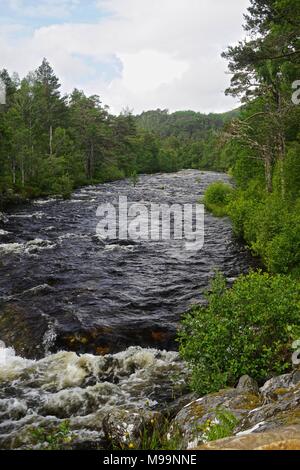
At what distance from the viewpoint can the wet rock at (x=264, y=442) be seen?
161 inches

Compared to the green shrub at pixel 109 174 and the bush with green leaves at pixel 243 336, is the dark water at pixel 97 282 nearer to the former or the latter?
the bush with green leaves at pixel 243 336

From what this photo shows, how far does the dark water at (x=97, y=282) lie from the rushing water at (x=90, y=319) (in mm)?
49

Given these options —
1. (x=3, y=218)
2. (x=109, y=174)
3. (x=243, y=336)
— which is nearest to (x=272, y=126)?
(x=243, y=336)

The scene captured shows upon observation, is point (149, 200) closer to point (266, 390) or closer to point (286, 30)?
point (286, 30)

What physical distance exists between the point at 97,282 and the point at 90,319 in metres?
4.42

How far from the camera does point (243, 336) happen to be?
9188 millimetres

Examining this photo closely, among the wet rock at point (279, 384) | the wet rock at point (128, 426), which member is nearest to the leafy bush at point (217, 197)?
the wet rock at point (279, 384)

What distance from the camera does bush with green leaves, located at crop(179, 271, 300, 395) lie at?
29.7ft

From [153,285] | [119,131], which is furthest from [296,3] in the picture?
[119,131]

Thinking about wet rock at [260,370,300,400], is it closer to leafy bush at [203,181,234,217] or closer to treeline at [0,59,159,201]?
leafy bush at [203,181,234,217]

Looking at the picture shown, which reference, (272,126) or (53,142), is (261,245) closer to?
(272,126)

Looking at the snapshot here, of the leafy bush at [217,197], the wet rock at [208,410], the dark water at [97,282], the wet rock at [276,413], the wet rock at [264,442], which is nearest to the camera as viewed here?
the wet rock at [264,442]

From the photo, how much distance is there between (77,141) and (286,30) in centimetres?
6042

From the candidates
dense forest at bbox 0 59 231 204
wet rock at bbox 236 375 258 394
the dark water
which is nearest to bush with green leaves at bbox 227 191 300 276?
the dark water
